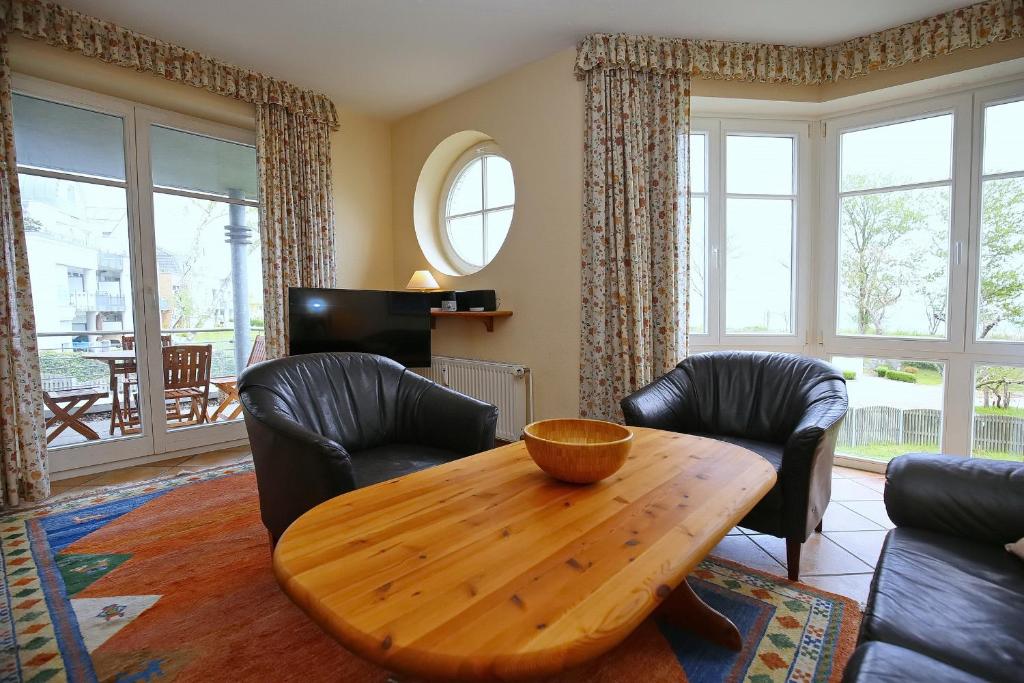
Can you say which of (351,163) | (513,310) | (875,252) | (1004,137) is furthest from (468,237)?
(1004,137)

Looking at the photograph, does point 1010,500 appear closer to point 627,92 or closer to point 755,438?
point 755,438

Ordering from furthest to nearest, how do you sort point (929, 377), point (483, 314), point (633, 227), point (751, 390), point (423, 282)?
point (423, 282)
point (483, 314)
point (929, 377)
point (633, 227)
point (751, 390)

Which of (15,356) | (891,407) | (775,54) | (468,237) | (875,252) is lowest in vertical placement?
(891,407)

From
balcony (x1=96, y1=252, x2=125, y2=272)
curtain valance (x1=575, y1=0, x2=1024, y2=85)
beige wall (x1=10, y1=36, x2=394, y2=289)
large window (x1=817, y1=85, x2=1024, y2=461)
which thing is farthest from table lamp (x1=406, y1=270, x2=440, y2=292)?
large window (x1=817, y1=85, x2=1024, y2=461)

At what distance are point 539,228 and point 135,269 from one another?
8.94 feet

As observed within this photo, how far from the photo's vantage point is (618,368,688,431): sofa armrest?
2277 mm

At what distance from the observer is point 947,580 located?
1104 millimetres

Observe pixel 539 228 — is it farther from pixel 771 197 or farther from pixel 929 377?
pixel 929 377

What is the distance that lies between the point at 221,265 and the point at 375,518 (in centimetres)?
340

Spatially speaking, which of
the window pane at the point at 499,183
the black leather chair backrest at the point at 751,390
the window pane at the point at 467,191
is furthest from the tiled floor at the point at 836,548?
the window pane at the point at 467,191

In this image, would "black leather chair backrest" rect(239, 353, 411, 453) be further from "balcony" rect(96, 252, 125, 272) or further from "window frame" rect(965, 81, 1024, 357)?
"window frame" rect(965, 81, 1024, 357)

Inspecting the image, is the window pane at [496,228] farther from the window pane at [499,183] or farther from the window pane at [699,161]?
the window pane at [699,161]

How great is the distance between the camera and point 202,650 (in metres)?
1.50

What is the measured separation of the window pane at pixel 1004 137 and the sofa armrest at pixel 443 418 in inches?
127
